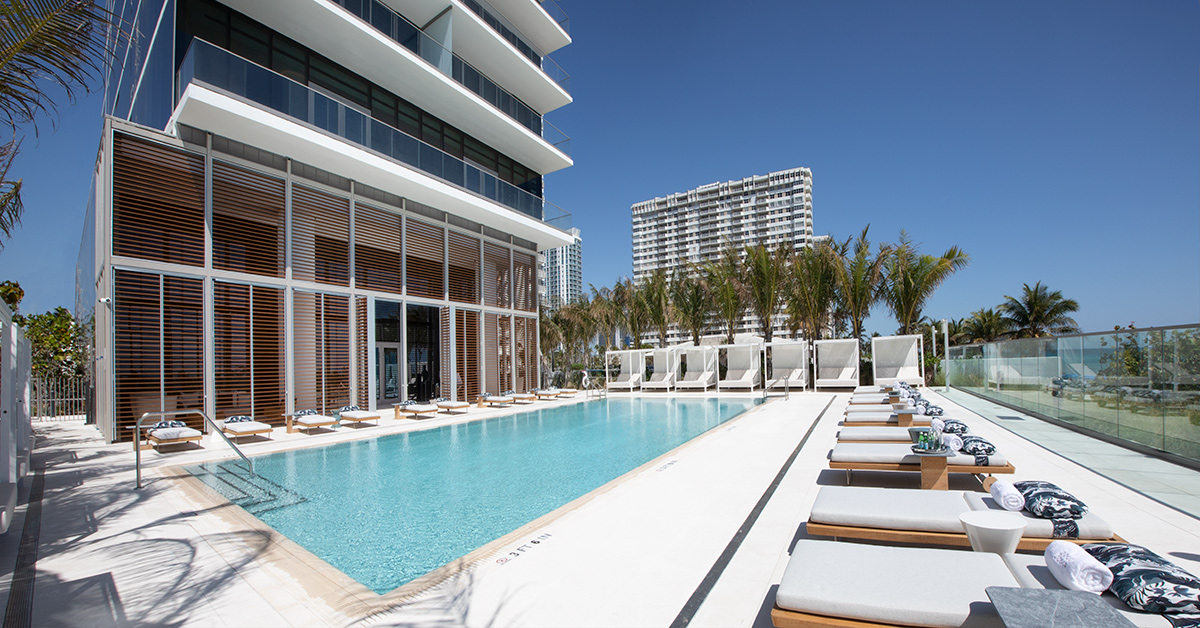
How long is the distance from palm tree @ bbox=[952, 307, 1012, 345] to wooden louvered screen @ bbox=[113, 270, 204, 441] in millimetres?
35368

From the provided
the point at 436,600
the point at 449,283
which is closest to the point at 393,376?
the point at 449,283

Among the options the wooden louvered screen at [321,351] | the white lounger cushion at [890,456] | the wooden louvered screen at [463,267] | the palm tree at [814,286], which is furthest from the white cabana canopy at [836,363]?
the wooden louvered screen at [321,351]

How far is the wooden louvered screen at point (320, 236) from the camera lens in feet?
40.1

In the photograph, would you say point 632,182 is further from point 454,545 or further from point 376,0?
point 454,545

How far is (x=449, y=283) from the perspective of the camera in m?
16.2

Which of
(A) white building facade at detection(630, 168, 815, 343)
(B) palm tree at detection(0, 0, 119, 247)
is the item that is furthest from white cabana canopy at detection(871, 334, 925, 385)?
(A) white building facade at detection(630, 168, 815, 343)

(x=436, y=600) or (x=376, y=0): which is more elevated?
(x=376, y=0)

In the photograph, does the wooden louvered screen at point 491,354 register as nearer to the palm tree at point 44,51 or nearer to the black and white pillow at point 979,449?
the palm tree at point 44,51

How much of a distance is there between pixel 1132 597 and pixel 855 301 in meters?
19.2

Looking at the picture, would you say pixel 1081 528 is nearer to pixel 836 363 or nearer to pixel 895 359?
pixel 895 359

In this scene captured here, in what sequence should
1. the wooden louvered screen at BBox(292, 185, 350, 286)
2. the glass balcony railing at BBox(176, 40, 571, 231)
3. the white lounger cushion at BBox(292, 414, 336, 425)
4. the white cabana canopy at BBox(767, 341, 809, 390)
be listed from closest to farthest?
the glass balcony railing at BBox(176, 40, 571, 231)
the white lounger cushion at BBox(292, 414, 336, 425)
the wooden louvered screen at BBox(292, 185, 350, 286)
the white cabana canopy at BBox(767, 341, 809, 390)

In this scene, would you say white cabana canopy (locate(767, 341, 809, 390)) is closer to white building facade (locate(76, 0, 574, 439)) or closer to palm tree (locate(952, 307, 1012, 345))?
white building facade (locate(76, 0, 574, 439))

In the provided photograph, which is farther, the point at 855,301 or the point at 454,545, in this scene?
the point at 855,301

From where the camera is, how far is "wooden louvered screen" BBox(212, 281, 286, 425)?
1074 cm
